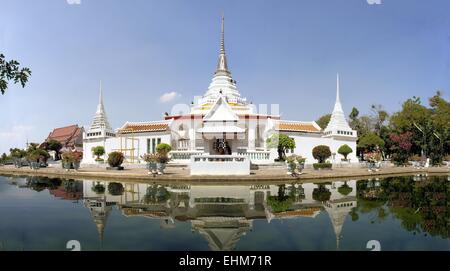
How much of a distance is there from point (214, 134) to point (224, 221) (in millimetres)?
18064

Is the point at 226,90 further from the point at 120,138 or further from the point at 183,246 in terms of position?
the point at 183,246

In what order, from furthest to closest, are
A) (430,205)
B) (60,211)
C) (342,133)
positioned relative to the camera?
(342,133) → (430,205) → (60,211)

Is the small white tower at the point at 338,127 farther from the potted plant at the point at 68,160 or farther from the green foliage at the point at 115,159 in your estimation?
the potted plant at the point at 68,160

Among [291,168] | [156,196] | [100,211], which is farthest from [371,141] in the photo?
[100,211]

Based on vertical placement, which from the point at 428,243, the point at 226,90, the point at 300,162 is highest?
the point at 226,90

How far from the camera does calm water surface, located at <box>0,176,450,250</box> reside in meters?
5.38

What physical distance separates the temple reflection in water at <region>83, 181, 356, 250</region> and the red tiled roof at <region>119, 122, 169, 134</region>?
16.0 m

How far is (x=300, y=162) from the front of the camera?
54.8 ft

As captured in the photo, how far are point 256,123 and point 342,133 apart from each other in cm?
936

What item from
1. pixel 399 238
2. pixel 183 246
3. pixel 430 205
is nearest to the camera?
pixel 183 246

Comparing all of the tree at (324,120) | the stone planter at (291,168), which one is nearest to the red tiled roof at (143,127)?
the stone planter at (291,168)

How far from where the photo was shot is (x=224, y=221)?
6824mm

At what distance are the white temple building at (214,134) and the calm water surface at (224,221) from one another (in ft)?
46.2
